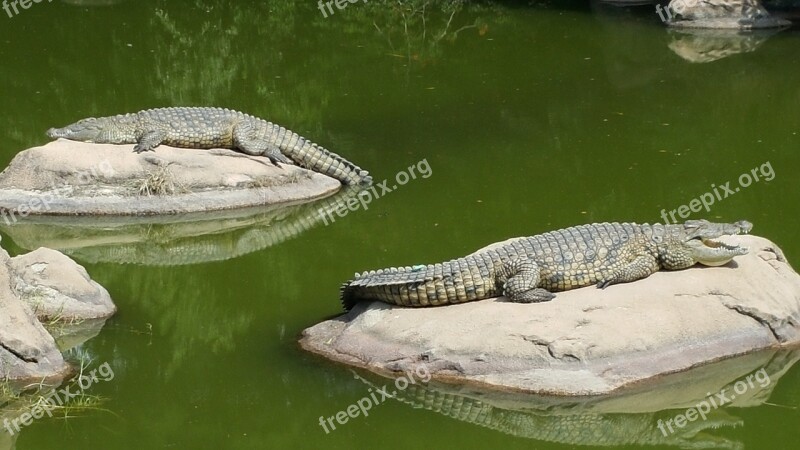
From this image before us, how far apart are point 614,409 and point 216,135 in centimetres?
699

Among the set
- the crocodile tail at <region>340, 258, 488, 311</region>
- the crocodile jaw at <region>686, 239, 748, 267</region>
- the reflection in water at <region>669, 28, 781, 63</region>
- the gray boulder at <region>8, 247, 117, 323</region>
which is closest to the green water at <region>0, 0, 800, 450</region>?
the reflection in water at <region>669, 28, 781, 63</region>

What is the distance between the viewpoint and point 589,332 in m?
8.43

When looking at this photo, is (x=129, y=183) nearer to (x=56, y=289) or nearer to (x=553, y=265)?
(x=56, y=289)

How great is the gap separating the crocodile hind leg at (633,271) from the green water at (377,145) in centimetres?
103

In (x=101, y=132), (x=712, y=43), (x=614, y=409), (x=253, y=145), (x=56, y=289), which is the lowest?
(x=712, y=43)

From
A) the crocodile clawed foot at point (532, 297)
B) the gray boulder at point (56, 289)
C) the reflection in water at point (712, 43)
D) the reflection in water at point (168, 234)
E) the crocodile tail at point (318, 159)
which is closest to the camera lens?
the crocodile clawed foot at point (532, 297)

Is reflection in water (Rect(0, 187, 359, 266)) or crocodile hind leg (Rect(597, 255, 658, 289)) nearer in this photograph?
crocodile hind leg (Rect(597, 255, 658, 289))

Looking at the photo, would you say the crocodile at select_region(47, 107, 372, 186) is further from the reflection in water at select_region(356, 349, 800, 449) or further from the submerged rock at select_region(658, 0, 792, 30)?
the submerged rock at select_region(658, 0, 792, 30)

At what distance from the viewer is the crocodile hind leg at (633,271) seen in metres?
9.05

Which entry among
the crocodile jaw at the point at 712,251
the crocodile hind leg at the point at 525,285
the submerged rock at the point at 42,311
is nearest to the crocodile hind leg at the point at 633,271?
the crocodile jaw at the point at 712,251

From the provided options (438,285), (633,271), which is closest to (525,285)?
(438,285)

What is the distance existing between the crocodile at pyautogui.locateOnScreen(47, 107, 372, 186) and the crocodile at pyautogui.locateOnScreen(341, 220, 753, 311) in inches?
174

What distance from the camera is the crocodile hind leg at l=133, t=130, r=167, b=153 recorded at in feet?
43.5

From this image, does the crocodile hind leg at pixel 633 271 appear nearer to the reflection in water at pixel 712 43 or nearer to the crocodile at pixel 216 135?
the crocodile at pixel 216 135
